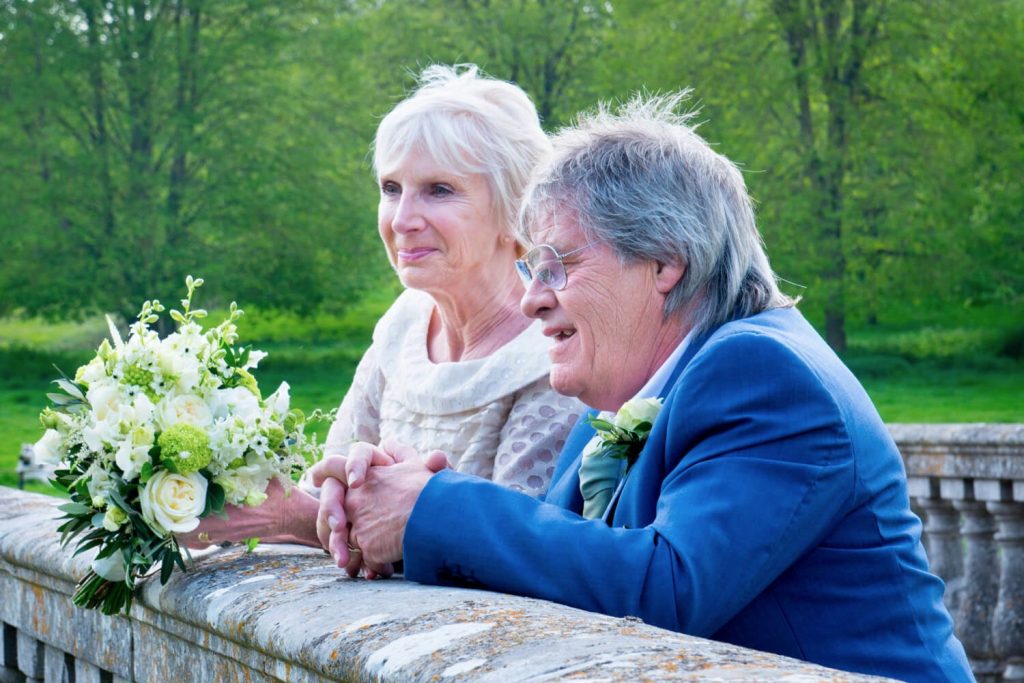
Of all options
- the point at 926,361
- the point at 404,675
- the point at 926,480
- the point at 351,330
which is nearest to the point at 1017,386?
the point at 926,361

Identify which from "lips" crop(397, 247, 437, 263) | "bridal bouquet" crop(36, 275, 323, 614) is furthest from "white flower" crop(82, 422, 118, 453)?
"lips" crop(397, 247, 437, 263)

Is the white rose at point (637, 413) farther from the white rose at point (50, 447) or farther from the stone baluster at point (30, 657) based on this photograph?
the stone baluster at point (30, 657)

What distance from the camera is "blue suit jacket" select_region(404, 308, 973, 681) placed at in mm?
2324

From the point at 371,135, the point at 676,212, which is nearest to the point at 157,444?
the point at 676,212

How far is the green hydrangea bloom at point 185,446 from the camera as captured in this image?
115 inches

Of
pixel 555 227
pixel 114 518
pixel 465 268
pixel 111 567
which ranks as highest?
pixel 555 227

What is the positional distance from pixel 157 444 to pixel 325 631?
37.0 inches

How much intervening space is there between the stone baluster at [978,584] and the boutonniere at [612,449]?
343 centimetres

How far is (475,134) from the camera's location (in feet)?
13.0

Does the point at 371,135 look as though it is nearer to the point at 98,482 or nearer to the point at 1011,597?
the point at 1011,597

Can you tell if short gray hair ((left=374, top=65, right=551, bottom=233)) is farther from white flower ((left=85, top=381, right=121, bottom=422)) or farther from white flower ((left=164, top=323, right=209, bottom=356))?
white flower ((left=85, top=381, right=121, bottom=422))

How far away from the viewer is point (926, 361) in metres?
25.7

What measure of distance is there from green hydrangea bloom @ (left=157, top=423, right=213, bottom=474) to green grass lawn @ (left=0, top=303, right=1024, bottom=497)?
17706 millimetres

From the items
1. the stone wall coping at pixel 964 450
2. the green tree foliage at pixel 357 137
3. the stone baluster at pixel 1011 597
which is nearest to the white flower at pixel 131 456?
the stone wall coping at pixel 964 450
